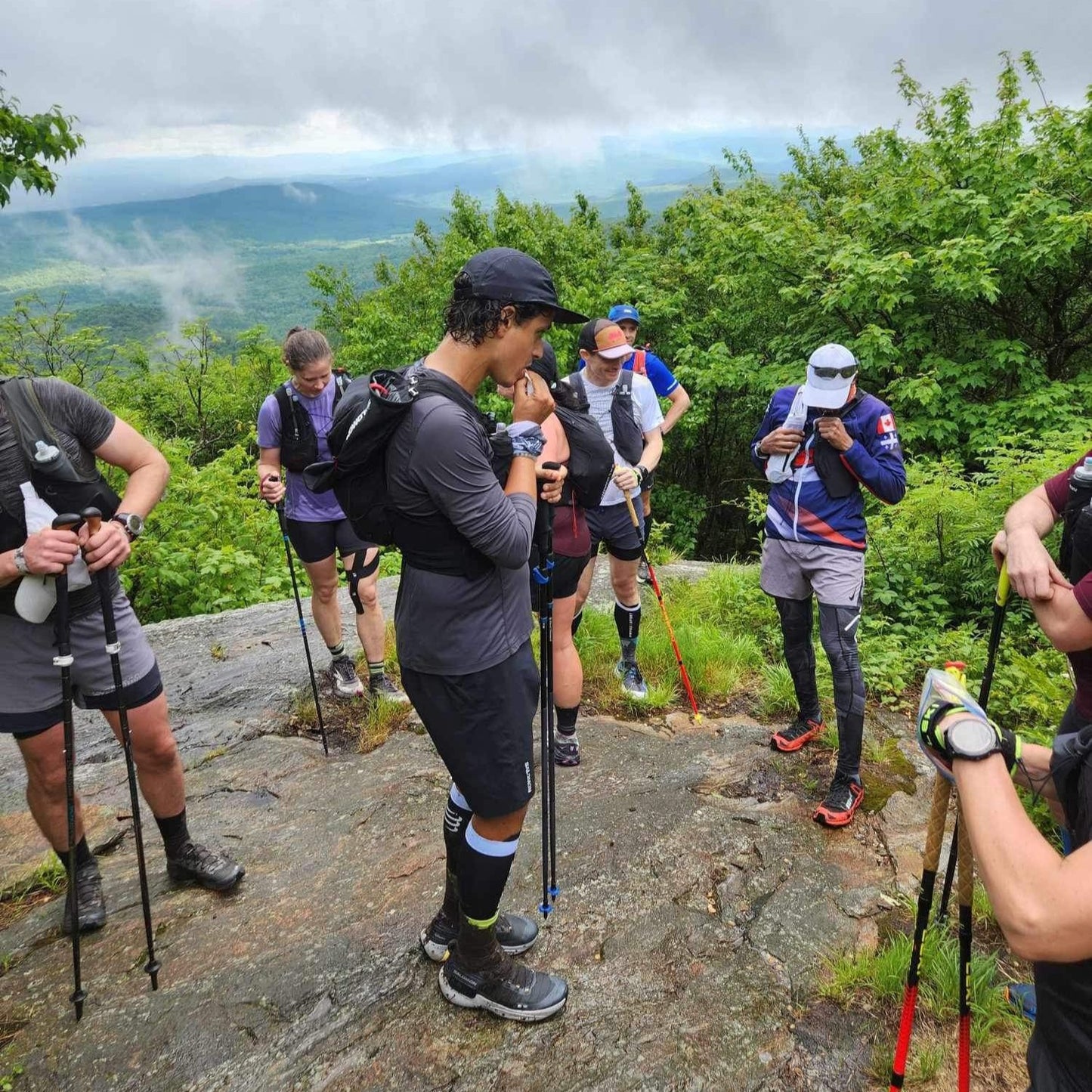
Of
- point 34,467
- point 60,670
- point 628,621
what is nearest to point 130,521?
point 34,467

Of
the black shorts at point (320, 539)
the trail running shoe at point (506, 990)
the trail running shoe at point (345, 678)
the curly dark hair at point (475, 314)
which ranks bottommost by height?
the trail running shoe at point (345, 678)

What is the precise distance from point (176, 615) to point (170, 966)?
6.78m

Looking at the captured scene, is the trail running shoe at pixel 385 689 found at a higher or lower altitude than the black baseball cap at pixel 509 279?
lower

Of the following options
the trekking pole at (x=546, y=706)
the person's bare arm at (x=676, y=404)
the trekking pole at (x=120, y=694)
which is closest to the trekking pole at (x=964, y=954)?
the trekking pole at (x=546, y=706)

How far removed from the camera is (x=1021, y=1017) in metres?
2.57

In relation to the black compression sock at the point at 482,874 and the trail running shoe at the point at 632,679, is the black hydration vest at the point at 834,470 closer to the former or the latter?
the trail running shoe at the point at 632,679

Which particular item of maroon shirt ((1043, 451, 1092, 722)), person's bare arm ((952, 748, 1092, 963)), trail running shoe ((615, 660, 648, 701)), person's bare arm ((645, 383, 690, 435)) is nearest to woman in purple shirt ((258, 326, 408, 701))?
trail running shoe ((615, 660, 648, 701))

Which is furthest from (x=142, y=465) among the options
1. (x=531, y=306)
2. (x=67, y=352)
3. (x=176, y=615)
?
(x=67, y=352)

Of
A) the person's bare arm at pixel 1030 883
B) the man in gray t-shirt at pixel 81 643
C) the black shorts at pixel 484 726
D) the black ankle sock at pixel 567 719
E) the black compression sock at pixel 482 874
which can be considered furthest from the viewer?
the black ankle sock at pixel 567 719

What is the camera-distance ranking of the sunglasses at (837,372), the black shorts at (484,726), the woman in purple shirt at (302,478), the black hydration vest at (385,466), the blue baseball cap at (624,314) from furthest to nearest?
1. the blue baseball cap at (624,314)
2. the woman in purple shirt at (302,478)
3. the sunglasses at (837,372)
4. the black shorts at (484,726)
5. the black hydration vest at (385,466)

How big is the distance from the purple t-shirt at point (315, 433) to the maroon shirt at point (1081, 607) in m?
3.85

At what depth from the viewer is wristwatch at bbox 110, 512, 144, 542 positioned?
2885mm

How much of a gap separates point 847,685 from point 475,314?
284cm

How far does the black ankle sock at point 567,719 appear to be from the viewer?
440 centimetres
